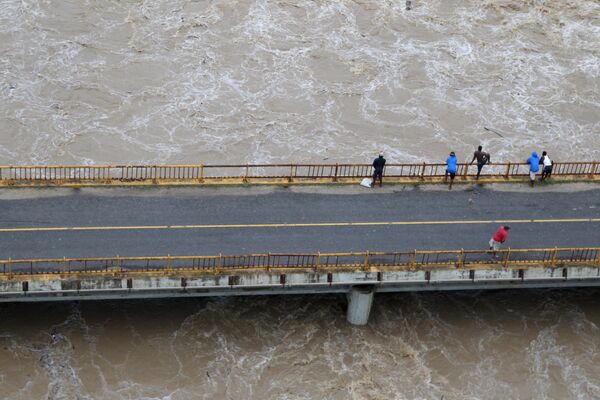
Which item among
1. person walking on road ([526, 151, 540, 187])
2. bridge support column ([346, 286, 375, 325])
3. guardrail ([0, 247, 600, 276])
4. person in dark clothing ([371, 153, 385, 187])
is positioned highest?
person walking on road ([526, 151, 540, 187])

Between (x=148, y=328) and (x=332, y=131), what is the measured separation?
1632 centimetres

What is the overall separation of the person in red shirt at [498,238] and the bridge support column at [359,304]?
13.3 feet

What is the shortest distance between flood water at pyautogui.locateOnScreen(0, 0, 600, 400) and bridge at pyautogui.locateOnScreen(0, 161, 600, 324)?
205cm

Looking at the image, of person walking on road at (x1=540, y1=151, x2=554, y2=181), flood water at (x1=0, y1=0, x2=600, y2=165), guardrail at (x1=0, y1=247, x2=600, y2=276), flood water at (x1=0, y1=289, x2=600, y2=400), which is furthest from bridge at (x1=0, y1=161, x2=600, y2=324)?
flood water at (x1=0, y1=0, x2=600, y2=165)

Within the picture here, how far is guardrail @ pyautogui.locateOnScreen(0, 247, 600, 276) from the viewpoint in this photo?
27906 millimetres

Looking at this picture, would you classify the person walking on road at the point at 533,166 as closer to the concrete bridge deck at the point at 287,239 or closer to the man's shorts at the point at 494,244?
the concrete bridge deck at the point at 287,239

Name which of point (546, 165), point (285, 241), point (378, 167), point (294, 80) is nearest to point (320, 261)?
point (285, 241)

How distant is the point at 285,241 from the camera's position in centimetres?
3000

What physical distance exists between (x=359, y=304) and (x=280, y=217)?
392 centimetres

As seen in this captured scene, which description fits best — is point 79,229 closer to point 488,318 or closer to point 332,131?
point 488,318

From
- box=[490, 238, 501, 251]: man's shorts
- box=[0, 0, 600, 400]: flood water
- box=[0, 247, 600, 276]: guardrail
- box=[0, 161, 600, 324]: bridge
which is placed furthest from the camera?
box=[490, 238, 501, 251]: man's shorts

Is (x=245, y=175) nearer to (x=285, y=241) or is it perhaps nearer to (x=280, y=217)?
(x=280, y=217)

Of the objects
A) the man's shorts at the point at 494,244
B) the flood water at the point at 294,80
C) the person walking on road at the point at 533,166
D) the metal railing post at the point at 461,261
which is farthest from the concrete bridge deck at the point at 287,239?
the flood water at the point at 294,80

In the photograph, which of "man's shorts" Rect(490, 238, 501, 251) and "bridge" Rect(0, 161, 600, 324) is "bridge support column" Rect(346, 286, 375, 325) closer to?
"bridge" Rect(0, 161, 600, 324)
